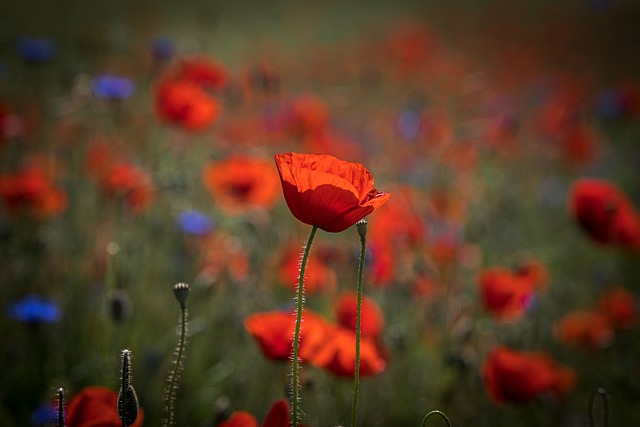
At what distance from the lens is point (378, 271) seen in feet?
6.84

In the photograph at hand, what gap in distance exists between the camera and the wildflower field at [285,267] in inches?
55.6

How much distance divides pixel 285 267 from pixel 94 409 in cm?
137

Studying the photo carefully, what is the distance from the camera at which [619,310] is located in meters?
2.52

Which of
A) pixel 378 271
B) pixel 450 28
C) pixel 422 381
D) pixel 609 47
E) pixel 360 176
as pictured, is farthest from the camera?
pixel 450 28

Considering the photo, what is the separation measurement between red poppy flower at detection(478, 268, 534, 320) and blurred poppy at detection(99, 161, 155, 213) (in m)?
1.27

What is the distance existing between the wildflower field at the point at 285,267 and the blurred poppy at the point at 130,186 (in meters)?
0.01

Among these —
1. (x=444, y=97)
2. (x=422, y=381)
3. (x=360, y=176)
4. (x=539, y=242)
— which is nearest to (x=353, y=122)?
(x=444, y=97)

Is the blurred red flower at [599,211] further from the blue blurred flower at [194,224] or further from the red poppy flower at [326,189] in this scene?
the blue blurred flower at [194,224]

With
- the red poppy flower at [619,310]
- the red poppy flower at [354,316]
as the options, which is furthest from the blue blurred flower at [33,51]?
the red poppy flower at [619,310]

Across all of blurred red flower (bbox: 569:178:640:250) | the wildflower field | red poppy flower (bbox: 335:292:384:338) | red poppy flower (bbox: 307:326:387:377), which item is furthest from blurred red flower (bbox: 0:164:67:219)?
blurred red flower (bbox: 569:178:640:250)

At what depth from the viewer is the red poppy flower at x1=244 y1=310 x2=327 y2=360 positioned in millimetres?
1364

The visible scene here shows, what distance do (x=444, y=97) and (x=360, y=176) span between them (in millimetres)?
4802

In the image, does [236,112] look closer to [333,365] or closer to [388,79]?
[388,79]

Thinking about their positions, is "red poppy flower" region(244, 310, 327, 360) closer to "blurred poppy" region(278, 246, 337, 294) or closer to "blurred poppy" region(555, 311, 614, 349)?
"blurred poppy" region(278, 246, 337, 294)
